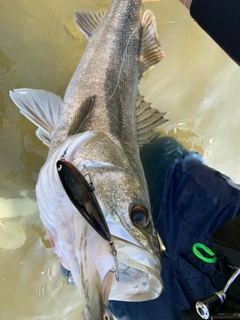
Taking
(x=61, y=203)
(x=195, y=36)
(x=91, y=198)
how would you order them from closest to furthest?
1. (x=91, y=198)
2. (x=61, y=203)
3. (x=195, y=36)

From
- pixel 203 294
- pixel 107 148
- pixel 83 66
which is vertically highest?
pixel 83 66

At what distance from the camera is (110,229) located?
36.5 inches

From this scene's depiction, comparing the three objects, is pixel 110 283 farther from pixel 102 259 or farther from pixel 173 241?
pixel 173 241

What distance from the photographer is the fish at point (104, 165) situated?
0.87 metres

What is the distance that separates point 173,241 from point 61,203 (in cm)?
68

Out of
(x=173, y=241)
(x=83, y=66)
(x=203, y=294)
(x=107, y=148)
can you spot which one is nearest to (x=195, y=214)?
(x=173, y=241)

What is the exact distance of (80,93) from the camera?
1.41 meters

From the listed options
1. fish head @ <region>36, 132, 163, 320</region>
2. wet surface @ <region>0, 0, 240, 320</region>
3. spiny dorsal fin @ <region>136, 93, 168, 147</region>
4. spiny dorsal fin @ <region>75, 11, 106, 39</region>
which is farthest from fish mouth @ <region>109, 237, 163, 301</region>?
spiny dorsal fin @ <region>75, 11, 106, 39</region>

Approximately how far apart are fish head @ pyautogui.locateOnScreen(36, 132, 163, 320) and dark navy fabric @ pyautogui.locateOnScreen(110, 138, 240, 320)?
373 millimetres

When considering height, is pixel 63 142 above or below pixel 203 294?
above

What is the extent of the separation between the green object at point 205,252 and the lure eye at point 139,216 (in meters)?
0.45

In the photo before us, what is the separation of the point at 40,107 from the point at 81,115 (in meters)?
0.31

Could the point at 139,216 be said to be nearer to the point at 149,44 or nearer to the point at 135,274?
the point at 135,274

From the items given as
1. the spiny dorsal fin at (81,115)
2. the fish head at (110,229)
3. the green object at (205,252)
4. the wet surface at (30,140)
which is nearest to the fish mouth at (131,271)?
the fish head at (110,229)
